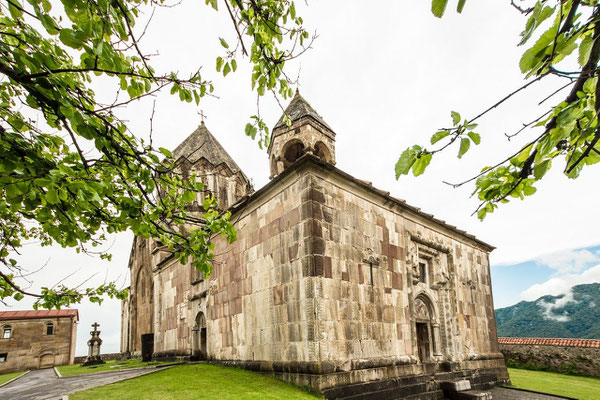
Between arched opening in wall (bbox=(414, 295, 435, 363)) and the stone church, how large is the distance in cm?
3

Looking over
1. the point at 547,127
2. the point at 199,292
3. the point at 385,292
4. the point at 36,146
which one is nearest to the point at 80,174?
the point at 36,146

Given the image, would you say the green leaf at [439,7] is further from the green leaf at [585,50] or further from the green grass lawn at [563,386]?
the green grass lawn at [563,386]

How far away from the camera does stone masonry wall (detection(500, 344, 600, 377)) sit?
15938 mm

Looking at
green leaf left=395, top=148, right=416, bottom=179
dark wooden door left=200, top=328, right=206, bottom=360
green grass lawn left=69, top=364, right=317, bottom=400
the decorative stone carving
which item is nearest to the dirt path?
green grass lawn left=69, top=364, right=317, bottom=400

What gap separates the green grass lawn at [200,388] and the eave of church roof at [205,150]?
13598mm

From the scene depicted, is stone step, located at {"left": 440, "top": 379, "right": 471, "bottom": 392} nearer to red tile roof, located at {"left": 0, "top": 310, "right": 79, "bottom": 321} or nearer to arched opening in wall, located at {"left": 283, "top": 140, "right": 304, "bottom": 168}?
arched opening in wall, located at {"left": 283, "top": 140, "right": 304, "bottom": 168}

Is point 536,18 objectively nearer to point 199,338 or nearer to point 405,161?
point 405,161

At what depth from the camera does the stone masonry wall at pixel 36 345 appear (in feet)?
88.8

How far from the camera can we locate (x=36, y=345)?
92.1ft

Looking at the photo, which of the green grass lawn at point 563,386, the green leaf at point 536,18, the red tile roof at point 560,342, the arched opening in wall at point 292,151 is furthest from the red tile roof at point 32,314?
the green leaf at point 536,18

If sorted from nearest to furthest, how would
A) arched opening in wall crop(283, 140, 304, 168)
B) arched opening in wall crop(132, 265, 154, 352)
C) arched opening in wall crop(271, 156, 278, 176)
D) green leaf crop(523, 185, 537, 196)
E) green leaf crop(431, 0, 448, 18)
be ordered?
green leaf crop(431, 0, 448, 18), green leaf crop(523, 185, 537, 196), arched opening in wall crop(283, 140, 304, 168), arched opening in wall crop(271, 156, 278, 176), arched opening in wall crop(132, 265, 154, 352)

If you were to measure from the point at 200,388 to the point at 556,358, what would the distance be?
18.5 metres

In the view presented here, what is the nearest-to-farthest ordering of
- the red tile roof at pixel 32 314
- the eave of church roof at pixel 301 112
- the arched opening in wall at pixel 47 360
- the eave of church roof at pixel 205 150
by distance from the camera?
1. the eave of church roof at pixel 301 112
2. the eave of church roof at pixel 205 150
3. the arched opening in wall at pixel 47 360
4. the red tile roof at pixel 32 314

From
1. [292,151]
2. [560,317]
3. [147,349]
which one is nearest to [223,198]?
[147,349]
